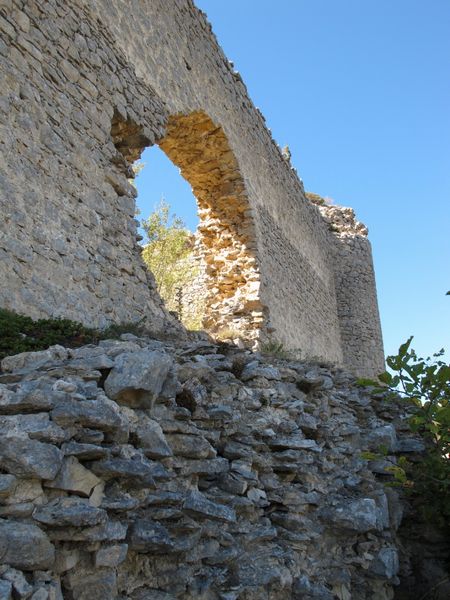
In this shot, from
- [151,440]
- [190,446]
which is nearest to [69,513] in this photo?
[151,440]

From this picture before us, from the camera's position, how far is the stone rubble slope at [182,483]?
2.40 meters

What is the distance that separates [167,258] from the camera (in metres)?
12.2

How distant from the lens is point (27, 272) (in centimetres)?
505

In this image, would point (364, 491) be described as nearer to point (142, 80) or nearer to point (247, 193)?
point (142, 80)

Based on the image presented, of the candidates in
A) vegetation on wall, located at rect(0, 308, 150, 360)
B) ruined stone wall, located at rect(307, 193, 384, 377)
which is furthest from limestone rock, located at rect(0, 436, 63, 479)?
ruined stone wall, located at rect(307, 193, 384, 377)

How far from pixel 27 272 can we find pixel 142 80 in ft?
13.0

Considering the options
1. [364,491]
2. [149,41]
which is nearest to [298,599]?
[364,491]

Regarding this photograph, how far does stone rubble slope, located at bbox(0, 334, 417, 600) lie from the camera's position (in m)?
2.40

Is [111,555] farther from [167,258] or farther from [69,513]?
[167,258]

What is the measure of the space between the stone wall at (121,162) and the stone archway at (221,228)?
0.08ft

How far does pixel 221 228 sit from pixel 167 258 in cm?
151

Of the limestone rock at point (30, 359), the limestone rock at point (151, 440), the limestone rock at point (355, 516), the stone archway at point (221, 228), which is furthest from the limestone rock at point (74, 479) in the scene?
the stone archway at point (221, 228)

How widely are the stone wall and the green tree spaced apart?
102 centimetres

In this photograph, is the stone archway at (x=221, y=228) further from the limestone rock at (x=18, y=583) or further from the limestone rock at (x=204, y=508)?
the limestone rock at (x=18, y=583)
